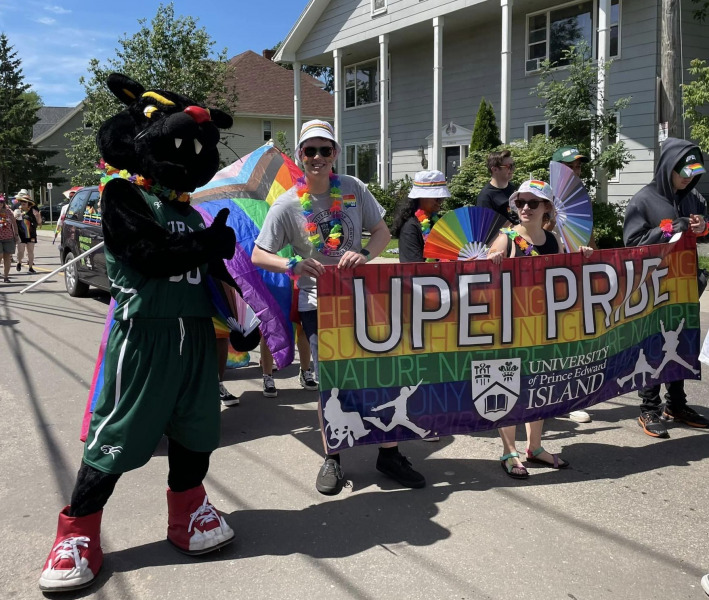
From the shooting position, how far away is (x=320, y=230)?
13.0ft

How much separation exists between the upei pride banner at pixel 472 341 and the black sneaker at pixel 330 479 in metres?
0.22

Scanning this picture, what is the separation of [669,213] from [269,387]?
11.5 ft

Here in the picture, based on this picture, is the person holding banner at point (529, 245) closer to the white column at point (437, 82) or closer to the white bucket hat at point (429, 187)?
the white bucket hat at point (429, 187)

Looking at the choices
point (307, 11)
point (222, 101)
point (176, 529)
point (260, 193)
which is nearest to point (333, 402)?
point (176, 529)

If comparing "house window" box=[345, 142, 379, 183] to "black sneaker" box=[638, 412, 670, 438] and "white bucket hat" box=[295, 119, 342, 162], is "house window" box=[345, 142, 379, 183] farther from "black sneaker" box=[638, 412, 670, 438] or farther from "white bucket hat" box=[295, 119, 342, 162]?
"white bucket hat" box=[295, 119, 342, 162]

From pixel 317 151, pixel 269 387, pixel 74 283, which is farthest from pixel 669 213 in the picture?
pixel 74 283

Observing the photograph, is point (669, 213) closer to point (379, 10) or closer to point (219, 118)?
point (219, 118)

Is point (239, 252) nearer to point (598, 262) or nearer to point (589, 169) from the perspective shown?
point (598, 262)

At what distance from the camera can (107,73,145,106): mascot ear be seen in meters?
3.25

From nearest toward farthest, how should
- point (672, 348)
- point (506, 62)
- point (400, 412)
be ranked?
point (400, 412)
point (672, 348)
point (506, 62)

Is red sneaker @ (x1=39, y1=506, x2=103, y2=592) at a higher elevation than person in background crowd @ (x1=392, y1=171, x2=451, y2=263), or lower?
lower

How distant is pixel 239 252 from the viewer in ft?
16.9

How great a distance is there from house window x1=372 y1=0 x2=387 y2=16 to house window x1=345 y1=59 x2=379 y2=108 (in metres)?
2.64

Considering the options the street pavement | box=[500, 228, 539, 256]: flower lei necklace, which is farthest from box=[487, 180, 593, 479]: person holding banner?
the street pavement
